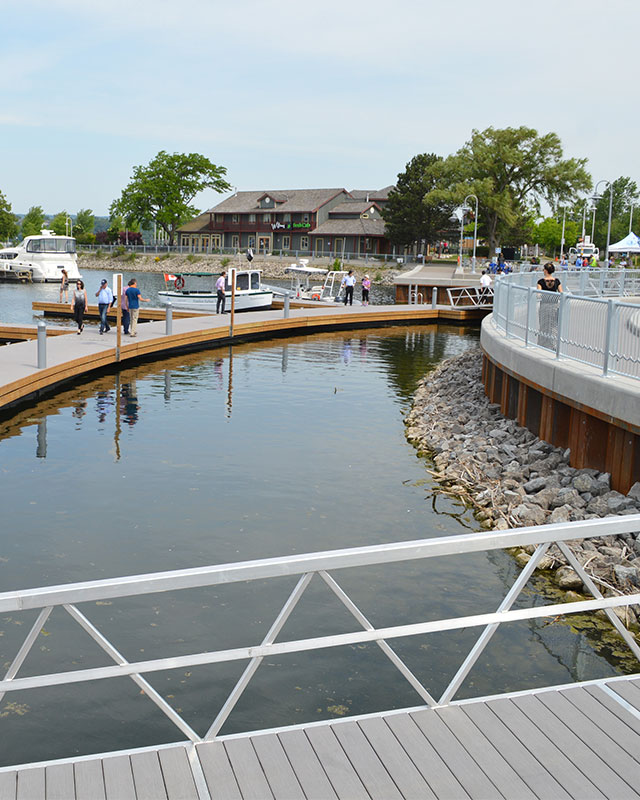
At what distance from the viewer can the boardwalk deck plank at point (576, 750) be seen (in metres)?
4.42

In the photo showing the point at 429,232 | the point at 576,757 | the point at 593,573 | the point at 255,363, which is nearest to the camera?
the point at 576,757

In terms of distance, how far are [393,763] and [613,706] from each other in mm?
1577

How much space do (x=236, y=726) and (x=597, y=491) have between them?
651 centimetres

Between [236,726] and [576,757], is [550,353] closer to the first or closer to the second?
[236,726]

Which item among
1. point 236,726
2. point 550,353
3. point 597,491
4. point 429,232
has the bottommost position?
point 236,726

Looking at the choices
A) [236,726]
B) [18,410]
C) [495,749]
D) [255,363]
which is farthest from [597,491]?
[255,363]

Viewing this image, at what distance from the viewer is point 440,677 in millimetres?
7699

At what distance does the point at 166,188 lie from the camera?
395 feet

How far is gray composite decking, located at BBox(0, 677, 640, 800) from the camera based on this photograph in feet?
14.3

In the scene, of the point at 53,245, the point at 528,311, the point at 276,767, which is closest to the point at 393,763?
the point at 276,767

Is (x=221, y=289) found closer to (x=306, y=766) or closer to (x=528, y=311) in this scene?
(x=528, y=311)

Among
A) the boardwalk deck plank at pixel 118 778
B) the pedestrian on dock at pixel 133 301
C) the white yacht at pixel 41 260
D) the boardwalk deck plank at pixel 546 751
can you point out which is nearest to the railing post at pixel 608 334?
the boardwalk deck plank at pixel 546 751

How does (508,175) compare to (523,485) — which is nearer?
(523,485)

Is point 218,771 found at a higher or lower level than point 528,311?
lower
